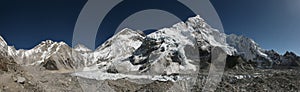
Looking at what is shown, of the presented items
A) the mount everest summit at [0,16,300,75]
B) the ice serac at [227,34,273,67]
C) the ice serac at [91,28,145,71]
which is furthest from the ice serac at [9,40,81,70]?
the ice serac at [227,34,273,67]

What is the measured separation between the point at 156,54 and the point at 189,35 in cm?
2573

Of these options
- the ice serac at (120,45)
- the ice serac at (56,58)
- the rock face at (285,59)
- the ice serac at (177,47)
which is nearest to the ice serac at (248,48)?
the rock face at (285,59)

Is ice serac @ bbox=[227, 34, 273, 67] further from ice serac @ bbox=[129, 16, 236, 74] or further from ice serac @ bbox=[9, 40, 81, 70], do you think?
ice serac @ bbox=[9, 40, 81, 70]

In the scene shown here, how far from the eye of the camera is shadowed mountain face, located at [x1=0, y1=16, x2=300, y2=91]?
35581 mm

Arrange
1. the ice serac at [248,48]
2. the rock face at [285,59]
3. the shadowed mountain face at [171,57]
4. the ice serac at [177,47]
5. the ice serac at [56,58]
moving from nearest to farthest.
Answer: the shadowed mountain face at [171,57] → the ice serac at [177,47] → the rock face at [285,59] → the ice serac at [248,48] → the ice serac at [56,58]

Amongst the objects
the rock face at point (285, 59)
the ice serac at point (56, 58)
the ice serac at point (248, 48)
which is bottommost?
the rock face at point (285, 59)

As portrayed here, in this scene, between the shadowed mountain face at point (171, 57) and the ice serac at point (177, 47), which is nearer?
the shadowed mountain face at point (171, 57)

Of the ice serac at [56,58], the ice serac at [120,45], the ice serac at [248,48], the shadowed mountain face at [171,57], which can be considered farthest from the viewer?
the ice serac at [120,45]

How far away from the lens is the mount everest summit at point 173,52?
55188 millimetres

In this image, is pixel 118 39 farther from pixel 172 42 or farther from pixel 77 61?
pixel 172 42

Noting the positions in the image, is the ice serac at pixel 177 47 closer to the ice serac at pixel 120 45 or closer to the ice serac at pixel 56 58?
the ice serac at pixel 120 45

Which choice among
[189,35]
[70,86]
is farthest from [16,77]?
[189,35]

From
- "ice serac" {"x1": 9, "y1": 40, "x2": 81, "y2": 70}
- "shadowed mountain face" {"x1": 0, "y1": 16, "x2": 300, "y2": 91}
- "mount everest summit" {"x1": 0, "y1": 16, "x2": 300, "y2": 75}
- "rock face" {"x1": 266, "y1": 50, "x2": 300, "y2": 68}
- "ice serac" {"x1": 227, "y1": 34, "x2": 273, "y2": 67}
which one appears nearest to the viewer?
"shadowed mountain face" {"x1": 0, "y1": 16, "x2": 300, "y2": 91}

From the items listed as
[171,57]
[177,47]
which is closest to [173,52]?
[171,57]
